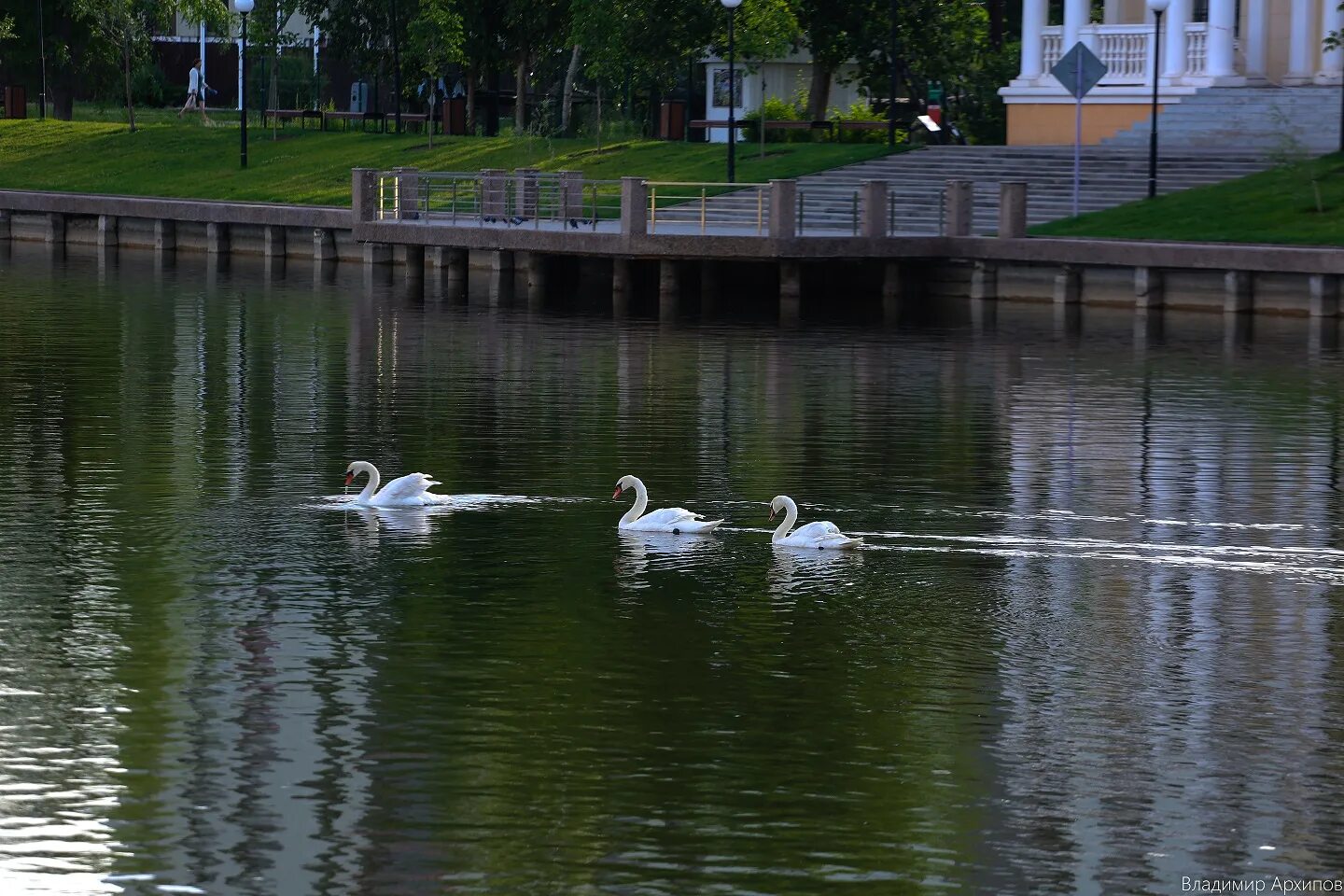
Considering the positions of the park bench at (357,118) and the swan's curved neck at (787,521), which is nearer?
the swan's curved neck at (787,521)

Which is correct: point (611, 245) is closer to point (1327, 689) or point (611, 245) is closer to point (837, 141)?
point (837, 141)

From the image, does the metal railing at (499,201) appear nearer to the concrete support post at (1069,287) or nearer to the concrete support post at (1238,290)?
the concrete support post at (1069,287)

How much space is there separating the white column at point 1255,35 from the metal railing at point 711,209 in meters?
12.5

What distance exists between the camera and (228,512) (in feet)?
71.8

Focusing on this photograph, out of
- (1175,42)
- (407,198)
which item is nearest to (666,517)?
(407,198)

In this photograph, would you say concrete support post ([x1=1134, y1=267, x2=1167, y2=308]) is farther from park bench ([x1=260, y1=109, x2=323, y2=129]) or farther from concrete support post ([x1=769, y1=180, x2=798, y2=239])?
park bench ([x1=260, y1=109, x2=323, y2=129])

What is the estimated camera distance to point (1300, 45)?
56.1 meters

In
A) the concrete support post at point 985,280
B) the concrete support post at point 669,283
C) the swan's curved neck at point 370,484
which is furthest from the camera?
the concrete support post at point 985,280

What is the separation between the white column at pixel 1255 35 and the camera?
56.7 metres

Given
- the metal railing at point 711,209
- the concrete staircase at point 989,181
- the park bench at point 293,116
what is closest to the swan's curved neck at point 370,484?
the metal railing at point 711,209

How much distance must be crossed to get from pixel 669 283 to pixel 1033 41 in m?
16.5

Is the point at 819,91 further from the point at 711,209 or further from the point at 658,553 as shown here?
the point at 658,553

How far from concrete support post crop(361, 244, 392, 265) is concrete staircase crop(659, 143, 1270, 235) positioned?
273 inches

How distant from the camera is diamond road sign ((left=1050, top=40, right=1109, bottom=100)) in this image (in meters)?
48.8
